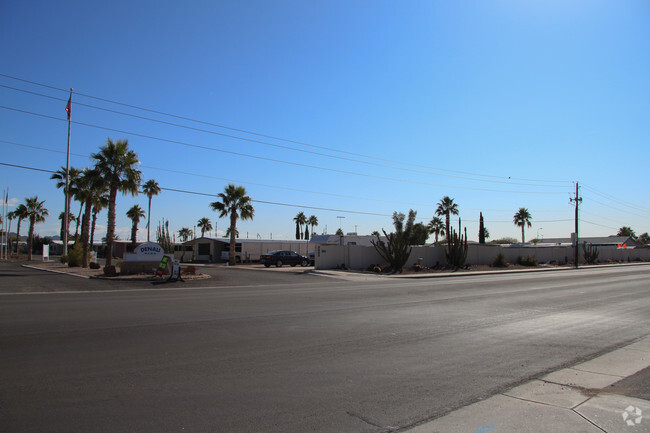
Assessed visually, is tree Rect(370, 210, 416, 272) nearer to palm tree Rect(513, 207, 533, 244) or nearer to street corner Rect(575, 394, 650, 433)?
street corner Rect(575, 394, 650, 433)

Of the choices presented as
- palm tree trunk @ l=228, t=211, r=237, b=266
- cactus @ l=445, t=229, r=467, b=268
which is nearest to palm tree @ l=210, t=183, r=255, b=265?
palm tree trunk @ l=228, t=211, r=237, b=266

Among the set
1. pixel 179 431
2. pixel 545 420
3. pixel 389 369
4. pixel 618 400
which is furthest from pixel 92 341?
pixel 618 400

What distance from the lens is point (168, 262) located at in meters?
25.7

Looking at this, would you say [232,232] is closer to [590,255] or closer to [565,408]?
[565,408]

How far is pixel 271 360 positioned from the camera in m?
7.05

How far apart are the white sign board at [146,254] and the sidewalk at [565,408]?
983 inches

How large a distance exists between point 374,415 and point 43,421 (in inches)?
133

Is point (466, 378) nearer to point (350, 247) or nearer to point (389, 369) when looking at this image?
point (389, 369)

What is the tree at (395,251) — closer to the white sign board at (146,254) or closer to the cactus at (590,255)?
the white sign board at (146,254)

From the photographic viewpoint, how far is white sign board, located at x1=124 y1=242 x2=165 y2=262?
2700 cm

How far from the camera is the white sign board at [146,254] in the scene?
88.6ft

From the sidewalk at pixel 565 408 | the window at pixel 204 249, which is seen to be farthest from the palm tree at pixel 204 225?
the sidewalk at pixel 565 408

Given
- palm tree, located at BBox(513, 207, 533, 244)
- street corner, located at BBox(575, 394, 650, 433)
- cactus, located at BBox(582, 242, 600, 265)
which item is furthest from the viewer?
palm tree, located at BBox(513, 207, 533, 244)

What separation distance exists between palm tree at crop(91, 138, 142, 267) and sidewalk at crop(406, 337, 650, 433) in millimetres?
30084
